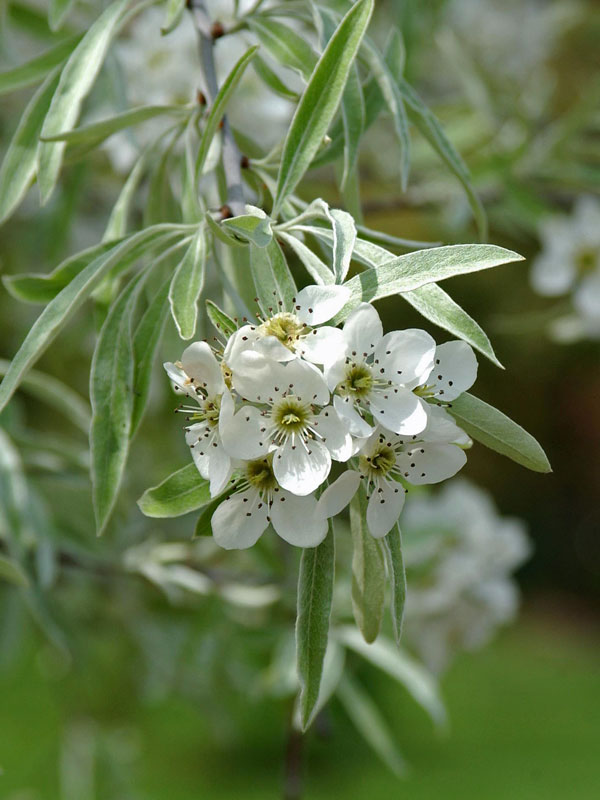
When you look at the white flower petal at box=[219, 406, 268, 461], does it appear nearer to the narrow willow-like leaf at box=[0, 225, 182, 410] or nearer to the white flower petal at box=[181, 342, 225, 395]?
the white flower petal at box=[181, 342, 225, 395]

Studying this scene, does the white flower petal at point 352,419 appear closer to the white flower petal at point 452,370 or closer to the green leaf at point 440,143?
the white flower petal at point 452,370

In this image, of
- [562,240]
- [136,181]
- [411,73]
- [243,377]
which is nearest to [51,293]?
[136,181]

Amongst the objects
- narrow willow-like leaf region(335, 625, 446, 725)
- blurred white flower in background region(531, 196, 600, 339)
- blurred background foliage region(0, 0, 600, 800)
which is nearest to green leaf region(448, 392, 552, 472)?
blurred background foliage region(0, 0, 600, 800)

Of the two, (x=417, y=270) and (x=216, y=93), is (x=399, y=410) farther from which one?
(x=216, y=93)

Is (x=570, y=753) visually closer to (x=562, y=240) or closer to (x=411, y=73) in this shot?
(x=562, y=240)

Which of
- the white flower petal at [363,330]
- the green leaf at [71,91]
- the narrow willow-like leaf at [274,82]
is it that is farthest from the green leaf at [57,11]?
the white flower petal at [363,330]

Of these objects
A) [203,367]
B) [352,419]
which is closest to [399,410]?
[352,419]
